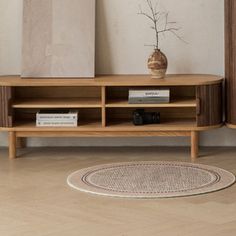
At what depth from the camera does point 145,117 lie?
13.4 ft

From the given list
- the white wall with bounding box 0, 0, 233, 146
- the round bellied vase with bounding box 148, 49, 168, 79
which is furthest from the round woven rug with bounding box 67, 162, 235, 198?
the white wall with bounding box 0, 0, 233, 146

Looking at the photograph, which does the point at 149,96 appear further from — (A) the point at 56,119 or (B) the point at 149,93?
(A) the point at 56,119

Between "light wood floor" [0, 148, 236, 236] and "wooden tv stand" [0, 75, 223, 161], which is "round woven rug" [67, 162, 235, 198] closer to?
"light wood floor" [0, 148, 236, 236]

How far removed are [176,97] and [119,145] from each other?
0.52 meters

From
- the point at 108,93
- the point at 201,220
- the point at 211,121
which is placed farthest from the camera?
the point at 108,93

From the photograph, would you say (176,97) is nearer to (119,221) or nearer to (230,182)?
(230,182)

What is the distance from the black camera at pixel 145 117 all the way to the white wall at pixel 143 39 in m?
0.36

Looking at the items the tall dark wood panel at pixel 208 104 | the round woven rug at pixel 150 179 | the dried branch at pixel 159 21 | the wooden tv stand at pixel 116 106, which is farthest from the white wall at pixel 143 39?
the round woven rug at pixel 150 179

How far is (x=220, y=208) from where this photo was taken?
2898 mm

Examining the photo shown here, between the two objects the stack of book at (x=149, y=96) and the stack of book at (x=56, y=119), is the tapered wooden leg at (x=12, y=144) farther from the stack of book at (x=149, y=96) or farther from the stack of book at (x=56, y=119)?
the stack of book at (x=149, y=96)

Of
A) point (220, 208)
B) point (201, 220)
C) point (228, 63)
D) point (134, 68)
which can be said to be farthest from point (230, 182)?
point (134, 68)

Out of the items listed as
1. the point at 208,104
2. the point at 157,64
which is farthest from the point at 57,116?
the point at 208,104

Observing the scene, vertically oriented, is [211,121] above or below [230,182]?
above

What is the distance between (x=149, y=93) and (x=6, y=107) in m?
0.87
